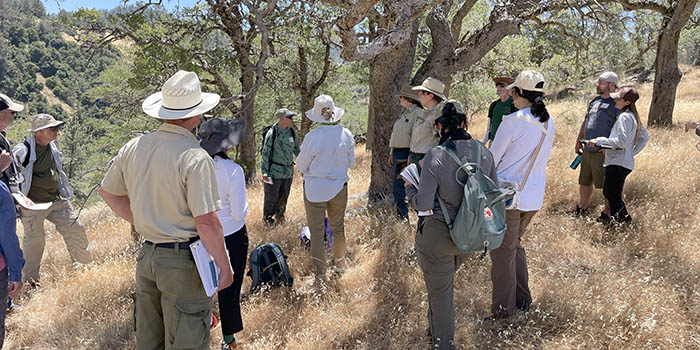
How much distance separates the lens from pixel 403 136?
5.20 meters

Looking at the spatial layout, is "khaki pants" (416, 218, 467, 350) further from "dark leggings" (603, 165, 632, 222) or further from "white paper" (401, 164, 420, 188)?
"dark leggings" (603, 165, 632, 222)

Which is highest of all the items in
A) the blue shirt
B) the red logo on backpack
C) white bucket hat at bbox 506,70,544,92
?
white bucket hat at bbox 506,70,544,92

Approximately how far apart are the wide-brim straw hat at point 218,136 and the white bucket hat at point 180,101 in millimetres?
632

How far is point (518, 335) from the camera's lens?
3.21m

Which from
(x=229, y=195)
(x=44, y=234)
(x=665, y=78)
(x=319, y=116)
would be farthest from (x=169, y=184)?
(x=665, y=78)

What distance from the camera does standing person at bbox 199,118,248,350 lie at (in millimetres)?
3184

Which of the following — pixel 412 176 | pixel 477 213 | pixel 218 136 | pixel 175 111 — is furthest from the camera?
pixel 218 136

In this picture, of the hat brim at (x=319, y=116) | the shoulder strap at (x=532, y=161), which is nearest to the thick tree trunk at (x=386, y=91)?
the hat brim at (x=319, y=116)

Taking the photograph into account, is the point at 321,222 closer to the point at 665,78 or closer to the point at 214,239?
the point at 214,239

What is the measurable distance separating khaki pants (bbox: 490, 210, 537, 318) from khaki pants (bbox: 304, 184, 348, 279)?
1750 mm

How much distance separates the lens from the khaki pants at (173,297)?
7.57 feet

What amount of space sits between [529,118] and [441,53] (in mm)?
3767

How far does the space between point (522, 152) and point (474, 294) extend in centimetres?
158

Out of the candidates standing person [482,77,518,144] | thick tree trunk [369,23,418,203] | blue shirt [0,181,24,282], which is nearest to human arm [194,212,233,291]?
blue shirt [0,181,24,282]
